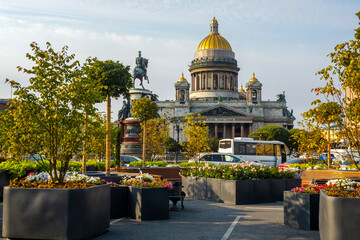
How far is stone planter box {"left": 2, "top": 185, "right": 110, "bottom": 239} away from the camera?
7.09 m

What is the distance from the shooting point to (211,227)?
9047 mm

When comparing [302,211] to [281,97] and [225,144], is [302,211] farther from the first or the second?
[281,97]

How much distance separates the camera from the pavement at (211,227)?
809 centimetres

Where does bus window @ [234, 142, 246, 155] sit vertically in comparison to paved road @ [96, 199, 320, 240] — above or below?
above

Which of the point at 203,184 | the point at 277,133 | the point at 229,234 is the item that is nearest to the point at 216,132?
the point at 277,133

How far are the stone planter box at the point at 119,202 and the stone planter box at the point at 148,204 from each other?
0.18 metres

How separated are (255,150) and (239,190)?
25.9 metres

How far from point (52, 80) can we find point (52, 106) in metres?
0.54

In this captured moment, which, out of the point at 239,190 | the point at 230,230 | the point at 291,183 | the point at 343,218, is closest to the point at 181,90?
the point at 291,183

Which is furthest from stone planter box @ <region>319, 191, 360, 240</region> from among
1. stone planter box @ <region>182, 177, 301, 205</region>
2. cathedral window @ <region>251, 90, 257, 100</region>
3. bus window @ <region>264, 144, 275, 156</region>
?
cathedral window @ <region>251, 90, 257, 100</region>

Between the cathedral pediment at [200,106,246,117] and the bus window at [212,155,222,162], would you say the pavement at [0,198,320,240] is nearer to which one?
the bus window at [212,155,222,162]

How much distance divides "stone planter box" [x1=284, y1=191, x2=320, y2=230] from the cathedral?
8652 cm

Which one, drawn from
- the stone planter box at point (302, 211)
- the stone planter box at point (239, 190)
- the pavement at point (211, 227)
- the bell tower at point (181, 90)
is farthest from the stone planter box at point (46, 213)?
the bell tower at point (181, 90)

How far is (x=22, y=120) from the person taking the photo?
8172 millimetres
